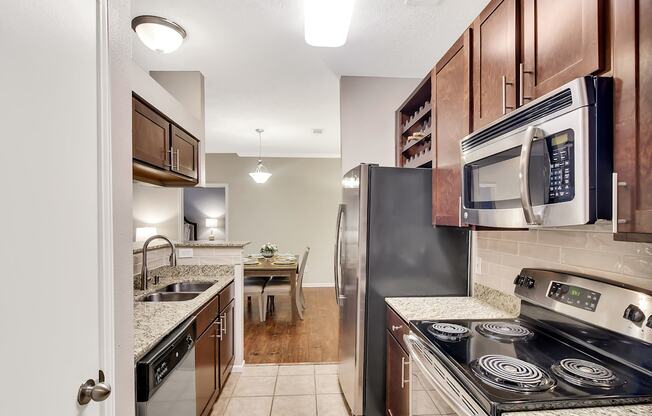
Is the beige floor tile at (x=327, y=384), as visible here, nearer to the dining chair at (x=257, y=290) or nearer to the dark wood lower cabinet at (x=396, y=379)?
the dark wood lower cabinet at (x=396, y=379)

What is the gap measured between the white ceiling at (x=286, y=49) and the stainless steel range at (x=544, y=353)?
5.31ft

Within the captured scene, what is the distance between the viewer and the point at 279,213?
6.83m

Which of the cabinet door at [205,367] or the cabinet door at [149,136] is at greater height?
Answer: the cabinet door at [149,136]

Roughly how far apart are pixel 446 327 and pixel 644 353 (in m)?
0.63

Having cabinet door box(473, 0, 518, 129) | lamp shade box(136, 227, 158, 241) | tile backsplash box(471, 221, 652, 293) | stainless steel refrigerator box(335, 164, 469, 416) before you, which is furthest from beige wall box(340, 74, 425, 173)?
lamp shade box(136, 227, 158, 241)

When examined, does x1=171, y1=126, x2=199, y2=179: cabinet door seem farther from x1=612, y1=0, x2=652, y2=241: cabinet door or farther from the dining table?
x1=612, y1=0, x2=652, y2=241: cabinet door

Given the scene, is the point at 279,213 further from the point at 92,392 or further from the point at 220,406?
the point at 92,392

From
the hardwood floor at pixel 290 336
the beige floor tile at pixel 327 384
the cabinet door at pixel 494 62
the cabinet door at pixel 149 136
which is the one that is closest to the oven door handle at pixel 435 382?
the cabinet door at pixel 494 62

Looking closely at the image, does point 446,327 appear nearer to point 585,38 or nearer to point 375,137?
point 585,38

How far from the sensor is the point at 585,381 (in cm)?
98

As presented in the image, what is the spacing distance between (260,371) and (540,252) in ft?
8.14

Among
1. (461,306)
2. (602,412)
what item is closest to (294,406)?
(461,306)

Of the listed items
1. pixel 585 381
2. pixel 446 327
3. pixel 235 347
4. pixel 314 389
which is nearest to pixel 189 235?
pixel 235 347

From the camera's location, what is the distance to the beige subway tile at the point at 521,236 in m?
1.62
